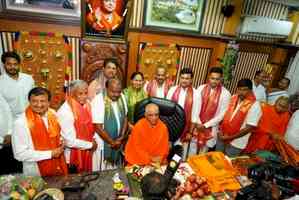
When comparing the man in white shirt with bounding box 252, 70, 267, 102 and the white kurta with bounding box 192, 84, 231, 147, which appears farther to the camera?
the man in white shirt with bounding box 252, 70, 267, 102

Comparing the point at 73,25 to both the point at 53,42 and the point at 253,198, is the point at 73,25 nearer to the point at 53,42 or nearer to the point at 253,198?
the point at 53,42

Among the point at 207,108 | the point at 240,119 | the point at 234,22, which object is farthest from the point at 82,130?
the point at 234,22

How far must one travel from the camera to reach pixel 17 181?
6.29ft

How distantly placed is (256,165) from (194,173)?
667 mm

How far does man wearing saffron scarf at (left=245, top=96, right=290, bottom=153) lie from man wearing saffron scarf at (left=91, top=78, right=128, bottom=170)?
1994 millimetres

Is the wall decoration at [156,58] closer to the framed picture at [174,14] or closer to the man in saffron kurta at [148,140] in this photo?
the framed picture at [174,14]

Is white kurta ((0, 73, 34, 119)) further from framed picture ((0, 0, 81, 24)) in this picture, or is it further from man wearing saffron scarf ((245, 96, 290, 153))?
man wearing saffron scarf ((245, 96, 290, 153))

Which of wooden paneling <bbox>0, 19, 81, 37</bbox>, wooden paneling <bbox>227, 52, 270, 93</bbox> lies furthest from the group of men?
wooden paneling <bbox>227, 52, 270, 93</bbox>

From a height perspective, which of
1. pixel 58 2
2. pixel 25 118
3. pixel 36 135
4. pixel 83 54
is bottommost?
pixel 36 135

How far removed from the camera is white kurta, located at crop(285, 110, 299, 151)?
3166mm

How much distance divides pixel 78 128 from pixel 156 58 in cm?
268

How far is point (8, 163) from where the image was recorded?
8.98 feet

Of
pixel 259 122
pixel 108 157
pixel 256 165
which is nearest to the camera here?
pixel 256 165

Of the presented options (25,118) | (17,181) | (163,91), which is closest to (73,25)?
(163,91)
